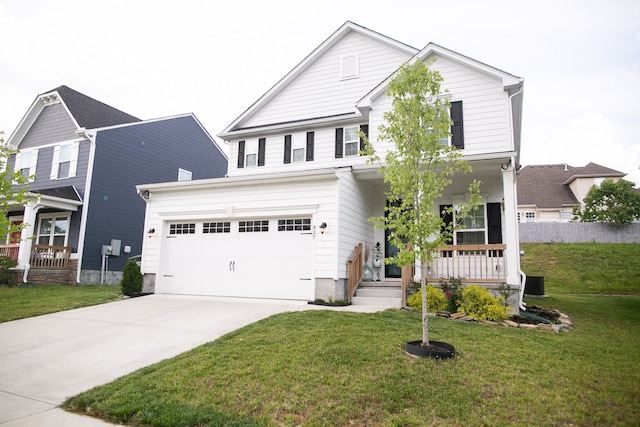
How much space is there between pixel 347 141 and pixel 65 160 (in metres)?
13.1

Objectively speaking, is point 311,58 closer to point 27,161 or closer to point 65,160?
point 65,160

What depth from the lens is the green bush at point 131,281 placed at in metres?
11.3

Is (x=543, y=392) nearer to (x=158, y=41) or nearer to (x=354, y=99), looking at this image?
(x=354, y=99)

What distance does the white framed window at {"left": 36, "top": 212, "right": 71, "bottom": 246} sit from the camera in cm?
1642

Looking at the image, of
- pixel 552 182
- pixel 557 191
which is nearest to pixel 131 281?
pixel 557 191

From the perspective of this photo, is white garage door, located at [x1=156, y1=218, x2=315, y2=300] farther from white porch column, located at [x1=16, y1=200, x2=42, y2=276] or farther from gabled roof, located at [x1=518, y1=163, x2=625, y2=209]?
gabled roof, located at [x1=518, y1=163, x2=625, y2=209]

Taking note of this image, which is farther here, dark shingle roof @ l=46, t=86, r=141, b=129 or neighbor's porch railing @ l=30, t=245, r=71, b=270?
dark shingle roof @ l=46, t=86, r=141, b=129

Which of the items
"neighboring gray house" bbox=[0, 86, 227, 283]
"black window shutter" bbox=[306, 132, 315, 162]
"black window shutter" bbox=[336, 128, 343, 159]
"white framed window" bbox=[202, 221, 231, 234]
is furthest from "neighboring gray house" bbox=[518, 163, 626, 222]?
"neighboring gray house" bbox=[0, 86, 227, 283]

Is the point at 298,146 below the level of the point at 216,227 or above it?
above

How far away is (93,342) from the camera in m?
6.59

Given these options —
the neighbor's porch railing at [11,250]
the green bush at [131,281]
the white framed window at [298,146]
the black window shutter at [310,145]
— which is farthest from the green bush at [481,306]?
the neighbor's porch railing at [11,250]

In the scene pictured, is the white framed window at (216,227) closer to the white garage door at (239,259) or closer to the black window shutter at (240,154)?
the white garage door at (239,259)

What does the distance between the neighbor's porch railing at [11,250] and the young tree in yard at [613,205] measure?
1179 inches

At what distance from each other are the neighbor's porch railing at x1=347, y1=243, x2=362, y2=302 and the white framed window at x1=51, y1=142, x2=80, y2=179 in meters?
13.4
